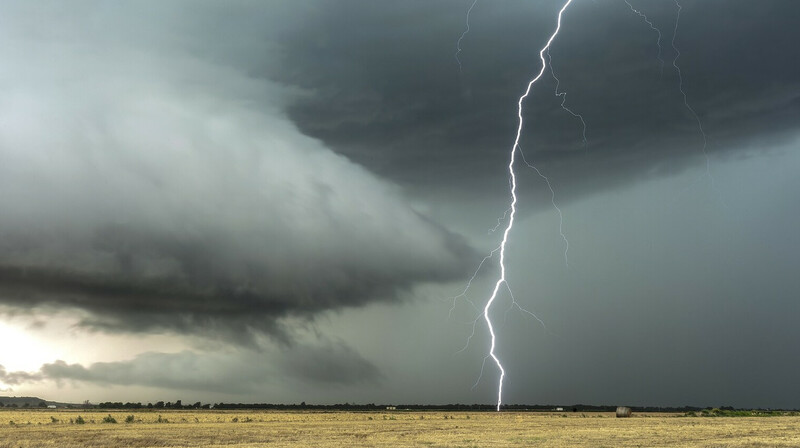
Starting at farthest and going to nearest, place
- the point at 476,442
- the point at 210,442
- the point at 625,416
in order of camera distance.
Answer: the point at 625,416, the point at 210,442, the point at 476,442

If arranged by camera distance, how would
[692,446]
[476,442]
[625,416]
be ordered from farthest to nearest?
[625,416]
[476,442]
[692,446]

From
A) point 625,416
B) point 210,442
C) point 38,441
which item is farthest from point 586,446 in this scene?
point 625,416

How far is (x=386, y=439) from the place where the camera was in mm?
41250

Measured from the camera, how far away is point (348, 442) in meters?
38.4

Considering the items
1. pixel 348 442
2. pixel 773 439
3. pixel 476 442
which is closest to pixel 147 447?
pixel 348 442

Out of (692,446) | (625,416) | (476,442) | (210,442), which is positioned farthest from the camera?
(625,416)

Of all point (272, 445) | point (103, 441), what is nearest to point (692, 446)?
point (272, 445)

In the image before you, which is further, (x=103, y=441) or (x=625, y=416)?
(x=625, y=416)

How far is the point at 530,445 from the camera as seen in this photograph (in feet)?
114

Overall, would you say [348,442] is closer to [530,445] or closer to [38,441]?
[530,445]

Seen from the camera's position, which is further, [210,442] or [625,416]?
[625,416]

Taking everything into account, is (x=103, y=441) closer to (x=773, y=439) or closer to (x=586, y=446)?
(x=586, y=446)

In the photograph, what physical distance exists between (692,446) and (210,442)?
89.4 ft

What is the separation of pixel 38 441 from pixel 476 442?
26738 millimetres
